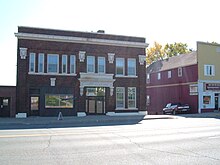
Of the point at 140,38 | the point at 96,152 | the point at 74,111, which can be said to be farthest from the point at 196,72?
the point at 96,152

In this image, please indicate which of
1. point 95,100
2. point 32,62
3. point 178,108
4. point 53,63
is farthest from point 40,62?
point 178,108

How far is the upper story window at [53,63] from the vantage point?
29562mm

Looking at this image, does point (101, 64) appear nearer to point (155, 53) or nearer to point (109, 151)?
point (109, 151)

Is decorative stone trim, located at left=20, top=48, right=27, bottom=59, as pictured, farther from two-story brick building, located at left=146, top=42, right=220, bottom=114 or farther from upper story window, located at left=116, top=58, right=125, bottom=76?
two-story brick building, located at left=146, top=42, right=220, bottom=114

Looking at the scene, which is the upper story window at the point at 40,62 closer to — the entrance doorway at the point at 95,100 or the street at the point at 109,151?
the entrance doorway at the point at 95,100

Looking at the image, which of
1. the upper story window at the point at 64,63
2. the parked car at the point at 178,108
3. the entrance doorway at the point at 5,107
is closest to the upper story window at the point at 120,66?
the upper story window at the point at 64,63

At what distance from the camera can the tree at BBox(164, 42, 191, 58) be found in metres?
65.9

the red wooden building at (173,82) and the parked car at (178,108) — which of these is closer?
the parked car at (178,108)

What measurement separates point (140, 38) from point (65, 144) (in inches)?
961

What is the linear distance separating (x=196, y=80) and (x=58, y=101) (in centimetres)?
1920

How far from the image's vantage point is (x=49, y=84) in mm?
29266

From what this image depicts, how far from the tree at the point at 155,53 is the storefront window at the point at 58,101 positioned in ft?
129

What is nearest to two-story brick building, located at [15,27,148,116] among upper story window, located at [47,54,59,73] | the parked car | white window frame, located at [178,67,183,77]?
upper story window, located at [47,54,59,73]

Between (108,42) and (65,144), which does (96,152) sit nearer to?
(65,144)
